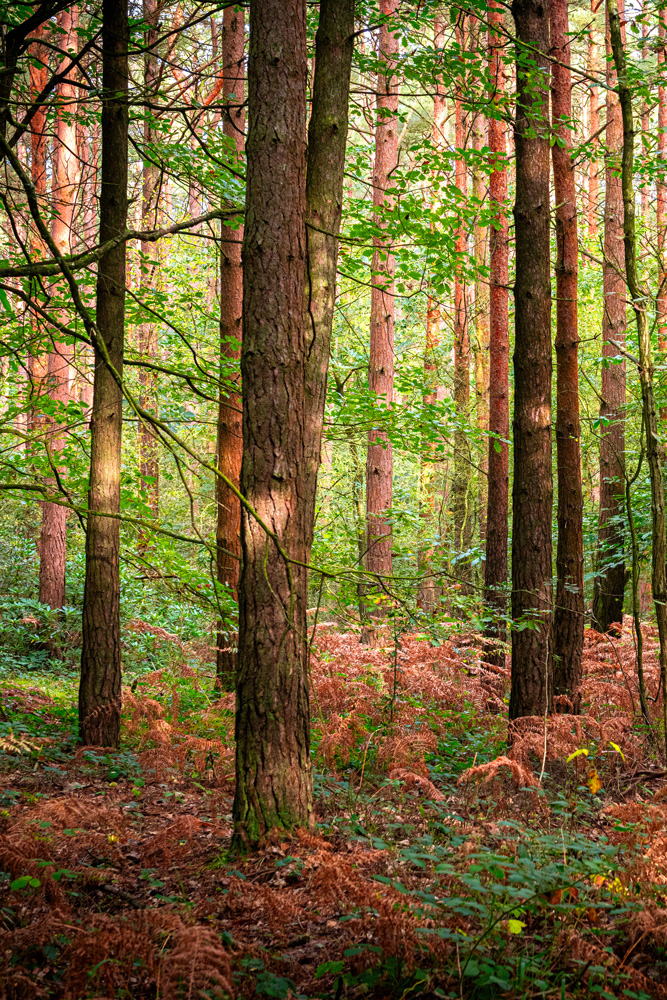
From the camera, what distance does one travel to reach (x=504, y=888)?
10.5ft

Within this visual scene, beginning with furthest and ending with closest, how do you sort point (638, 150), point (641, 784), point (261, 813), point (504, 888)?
point (638, 150) < point (641, 784) < point (261, 813) < point (504, 888)

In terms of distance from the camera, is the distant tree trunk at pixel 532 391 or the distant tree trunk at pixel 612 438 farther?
the distant tree trunk at pixel 612 438

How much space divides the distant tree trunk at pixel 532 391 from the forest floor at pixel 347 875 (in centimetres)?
74

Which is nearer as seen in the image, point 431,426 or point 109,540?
point 109,540

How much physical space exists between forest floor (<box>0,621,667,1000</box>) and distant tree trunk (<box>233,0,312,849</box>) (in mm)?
408

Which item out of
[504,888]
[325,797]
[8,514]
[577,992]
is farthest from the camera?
[8,514]

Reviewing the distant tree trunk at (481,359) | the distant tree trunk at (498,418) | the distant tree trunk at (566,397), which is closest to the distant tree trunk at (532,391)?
the distant tree trunk at (566,397)

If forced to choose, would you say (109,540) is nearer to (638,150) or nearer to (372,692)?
(372,692)

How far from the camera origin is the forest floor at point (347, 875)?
283cm

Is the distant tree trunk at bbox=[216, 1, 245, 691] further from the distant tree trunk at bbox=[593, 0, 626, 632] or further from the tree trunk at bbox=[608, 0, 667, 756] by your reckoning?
the distant tree trunk at bbox=[593, 0, 626, 632]

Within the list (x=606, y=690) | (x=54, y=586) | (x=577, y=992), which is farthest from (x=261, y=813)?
(x=54, y=586)

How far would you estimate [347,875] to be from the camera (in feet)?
11.7

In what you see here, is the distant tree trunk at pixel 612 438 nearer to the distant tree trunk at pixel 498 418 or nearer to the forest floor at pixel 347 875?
the distant tree trunk at pixel 498 418

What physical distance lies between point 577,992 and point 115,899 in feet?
7.52
